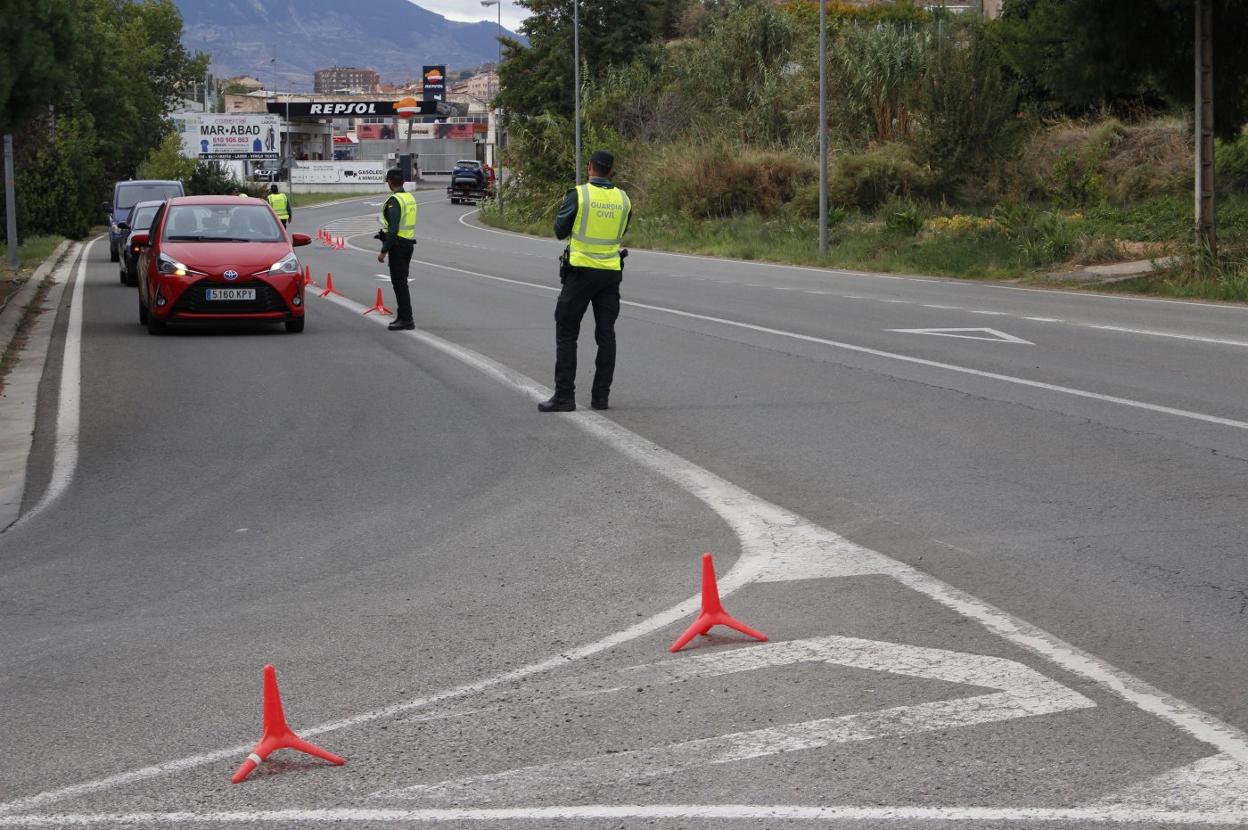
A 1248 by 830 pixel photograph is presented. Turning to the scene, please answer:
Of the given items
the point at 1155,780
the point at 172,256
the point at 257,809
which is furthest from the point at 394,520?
the point at 172,256

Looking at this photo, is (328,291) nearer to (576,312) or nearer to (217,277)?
(217,277)

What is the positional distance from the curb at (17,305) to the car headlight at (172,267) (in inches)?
71.8

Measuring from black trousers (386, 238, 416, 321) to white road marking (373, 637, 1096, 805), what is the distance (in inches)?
513

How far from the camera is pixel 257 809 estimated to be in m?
4.46

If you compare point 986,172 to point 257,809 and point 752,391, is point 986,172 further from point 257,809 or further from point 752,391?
point 257,809

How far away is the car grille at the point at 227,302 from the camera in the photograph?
1802cm

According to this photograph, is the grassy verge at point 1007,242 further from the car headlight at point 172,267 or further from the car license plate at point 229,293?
the car headlight at point 172,267

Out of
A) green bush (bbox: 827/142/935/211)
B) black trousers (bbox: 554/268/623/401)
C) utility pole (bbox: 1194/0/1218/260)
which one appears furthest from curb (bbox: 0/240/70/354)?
green bush (bbox: 827/142/935/211)

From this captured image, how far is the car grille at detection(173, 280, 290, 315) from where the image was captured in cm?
1802

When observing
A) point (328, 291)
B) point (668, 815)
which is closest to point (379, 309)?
point (328, 291)

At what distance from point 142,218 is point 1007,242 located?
15653mm

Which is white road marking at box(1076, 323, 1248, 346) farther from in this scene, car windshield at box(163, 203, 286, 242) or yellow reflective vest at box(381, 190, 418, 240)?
car windshield at box(163, 203, 286, 242)

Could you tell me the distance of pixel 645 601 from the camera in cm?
659

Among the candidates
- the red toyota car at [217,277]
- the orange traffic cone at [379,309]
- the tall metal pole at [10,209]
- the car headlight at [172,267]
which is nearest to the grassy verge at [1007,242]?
the orange traffic cone at [379,309]
